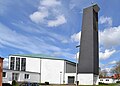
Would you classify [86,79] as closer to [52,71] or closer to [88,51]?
[88,51]

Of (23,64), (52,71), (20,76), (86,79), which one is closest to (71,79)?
(52,71)

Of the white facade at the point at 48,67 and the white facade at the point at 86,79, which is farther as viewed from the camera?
the white facade at the point at 48,67

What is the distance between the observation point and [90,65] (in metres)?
72.2

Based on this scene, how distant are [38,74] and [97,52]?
20741 mm

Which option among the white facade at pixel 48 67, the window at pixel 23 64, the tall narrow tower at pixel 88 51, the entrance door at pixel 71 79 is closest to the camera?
the tall narrow tower at pixel 88 51

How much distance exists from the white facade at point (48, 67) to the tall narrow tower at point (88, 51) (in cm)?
739

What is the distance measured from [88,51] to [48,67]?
16.9 metres

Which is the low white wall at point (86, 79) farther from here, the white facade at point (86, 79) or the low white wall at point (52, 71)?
the low white wall at point (52, 71)

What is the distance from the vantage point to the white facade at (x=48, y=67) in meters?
81.2

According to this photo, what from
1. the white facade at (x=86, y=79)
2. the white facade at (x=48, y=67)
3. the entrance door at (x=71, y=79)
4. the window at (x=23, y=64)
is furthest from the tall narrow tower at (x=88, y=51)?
the window at (x=23, y=64)

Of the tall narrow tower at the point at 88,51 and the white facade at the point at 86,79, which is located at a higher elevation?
the tall narrow tower at the point at 88,51

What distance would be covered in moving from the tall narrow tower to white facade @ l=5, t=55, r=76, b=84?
7393 millimetres

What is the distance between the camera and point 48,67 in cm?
8312

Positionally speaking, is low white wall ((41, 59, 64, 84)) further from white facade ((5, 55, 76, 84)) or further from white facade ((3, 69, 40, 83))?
white facade ((3, 69, 40, 83))
